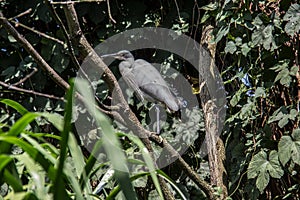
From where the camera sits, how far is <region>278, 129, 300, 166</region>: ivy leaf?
198cm

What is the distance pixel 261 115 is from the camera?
223 cm

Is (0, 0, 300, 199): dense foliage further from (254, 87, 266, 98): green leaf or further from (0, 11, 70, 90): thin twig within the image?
(0, 11, 70, 90): thin twig

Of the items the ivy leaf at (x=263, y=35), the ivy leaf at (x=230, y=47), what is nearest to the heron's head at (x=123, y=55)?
the ivy leaf at (x=230, y=47)

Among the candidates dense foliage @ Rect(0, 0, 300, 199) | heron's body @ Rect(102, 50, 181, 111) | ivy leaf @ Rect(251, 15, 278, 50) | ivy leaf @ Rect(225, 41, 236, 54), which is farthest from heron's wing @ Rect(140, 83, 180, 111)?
ivy leaf @ Rect(251, 15, 278, 50)

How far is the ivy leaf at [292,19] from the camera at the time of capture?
201 centimetres

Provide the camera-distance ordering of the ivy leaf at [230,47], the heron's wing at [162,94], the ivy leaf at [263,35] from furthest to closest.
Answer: the heron's wing at [162,94], the ivy leaf at [230,47], the ivy leaf at [263,35]

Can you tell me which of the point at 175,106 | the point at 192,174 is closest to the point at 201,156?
the point at 175,106

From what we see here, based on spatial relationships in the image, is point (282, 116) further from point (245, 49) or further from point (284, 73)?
point (245, 49)

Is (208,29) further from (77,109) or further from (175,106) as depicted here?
(77,109)

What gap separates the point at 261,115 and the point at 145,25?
30.4 inches

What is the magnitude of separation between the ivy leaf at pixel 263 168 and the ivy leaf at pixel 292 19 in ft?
1.37

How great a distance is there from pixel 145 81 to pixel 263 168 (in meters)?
0.73

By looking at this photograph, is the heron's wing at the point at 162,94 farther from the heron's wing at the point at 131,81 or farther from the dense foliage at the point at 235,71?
the dense foliage at the point at 235,71

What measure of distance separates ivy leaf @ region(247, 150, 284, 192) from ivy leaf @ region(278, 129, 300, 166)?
0.13 ft
